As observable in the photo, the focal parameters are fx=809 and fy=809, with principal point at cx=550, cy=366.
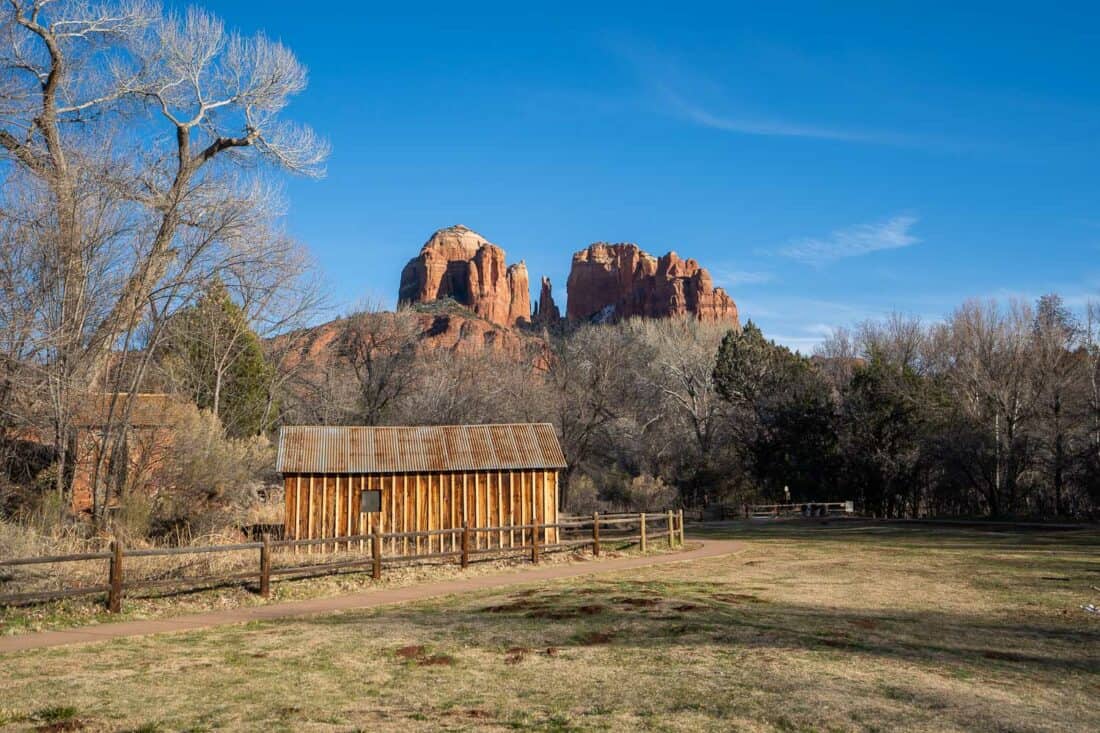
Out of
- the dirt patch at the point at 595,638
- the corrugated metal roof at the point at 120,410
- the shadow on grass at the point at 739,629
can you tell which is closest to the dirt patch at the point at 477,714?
the shadow on grass at the point at 739,629

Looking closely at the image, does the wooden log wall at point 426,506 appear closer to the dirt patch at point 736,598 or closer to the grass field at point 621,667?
the grass field at point 621,667

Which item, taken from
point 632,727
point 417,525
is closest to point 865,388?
point 417,525

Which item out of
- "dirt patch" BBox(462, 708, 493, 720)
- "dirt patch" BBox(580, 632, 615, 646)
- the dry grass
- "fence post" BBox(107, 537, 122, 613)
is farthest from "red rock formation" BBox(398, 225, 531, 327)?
"dirt patch" BBox(462, 708, 493, 720)

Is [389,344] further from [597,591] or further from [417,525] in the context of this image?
[597,591]

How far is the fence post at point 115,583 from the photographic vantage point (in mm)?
13438

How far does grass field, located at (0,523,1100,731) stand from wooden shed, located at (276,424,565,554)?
7.29 meters

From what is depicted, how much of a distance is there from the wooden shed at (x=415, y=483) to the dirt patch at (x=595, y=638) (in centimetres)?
1086

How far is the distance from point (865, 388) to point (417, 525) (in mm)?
32554

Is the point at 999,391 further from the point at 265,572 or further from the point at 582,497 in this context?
the point at 265,572

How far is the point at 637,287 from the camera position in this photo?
150m

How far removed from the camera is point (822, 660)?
9609 millimetres

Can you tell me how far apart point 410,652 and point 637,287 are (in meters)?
142

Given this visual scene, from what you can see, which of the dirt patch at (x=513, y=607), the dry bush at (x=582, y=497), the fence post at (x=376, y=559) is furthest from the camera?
the dry bush at (x=582, y=497)

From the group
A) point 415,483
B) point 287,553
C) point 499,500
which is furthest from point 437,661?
point 499,500
